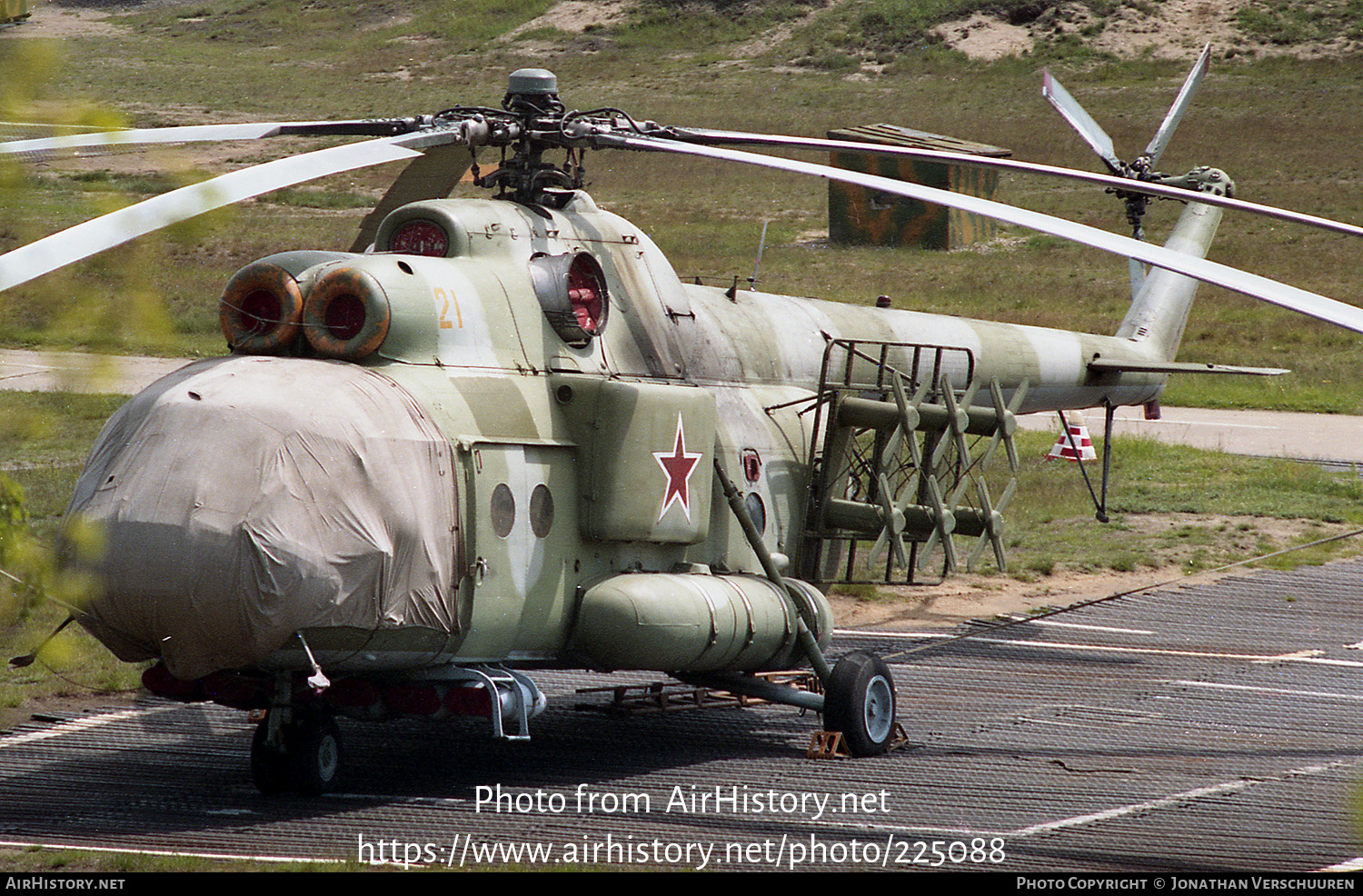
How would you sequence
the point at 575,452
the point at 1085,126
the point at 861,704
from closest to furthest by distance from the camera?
the point at 575,452 < the point at 861,704 < the point at 1085,126

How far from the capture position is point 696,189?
5866 cm

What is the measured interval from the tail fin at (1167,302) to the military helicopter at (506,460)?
16.0 ft

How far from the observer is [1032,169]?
9.95 metres

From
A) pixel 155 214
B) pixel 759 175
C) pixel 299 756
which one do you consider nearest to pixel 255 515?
pixel 299 756

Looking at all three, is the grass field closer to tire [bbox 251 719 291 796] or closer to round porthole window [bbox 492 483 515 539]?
round porthole window [bbox 492 483 515 539]

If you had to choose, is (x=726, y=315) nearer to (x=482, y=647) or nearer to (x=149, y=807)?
(x=482, y=647)

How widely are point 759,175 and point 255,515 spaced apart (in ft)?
189

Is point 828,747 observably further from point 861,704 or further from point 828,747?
point 861,704

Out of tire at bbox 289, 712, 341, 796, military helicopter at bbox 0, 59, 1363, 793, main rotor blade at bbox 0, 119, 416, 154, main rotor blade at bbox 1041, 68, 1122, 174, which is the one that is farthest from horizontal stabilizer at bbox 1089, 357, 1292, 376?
tire at bbox 289, 712, 341, 796

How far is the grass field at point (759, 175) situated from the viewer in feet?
18.7

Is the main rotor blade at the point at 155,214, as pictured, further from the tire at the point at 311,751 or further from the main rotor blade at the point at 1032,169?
the tire at the point at 311,751

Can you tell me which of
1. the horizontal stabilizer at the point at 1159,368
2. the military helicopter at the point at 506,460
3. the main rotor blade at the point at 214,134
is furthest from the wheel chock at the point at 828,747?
the horizontal stabilizer at the point at 1159,368

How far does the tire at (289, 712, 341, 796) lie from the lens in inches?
381

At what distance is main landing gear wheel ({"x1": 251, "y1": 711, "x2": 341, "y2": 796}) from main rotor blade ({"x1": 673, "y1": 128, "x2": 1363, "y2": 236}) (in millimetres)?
4844
